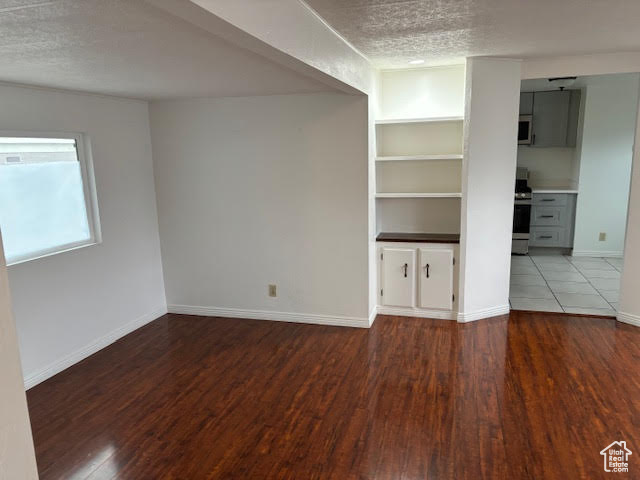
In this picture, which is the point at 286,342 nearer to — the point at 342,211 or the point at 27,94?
the point at 342,211

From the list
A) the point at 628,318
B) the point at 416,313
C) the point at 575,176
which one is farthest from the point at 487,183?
the point at 575,176

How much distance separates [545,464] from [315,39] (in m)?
2.46

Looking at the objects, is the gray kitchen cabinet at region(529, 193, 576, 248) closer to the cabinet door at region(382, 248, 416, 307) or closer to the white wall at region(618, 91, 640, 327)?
the white wall at region(618, 91, 640, 327)

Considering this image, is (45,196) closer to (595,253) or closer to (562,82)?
(562,82)

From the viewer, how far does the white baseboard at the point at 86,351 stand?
3.34 m

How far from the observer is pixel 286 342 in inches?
157

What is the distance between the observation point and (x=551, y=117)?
21.8ft

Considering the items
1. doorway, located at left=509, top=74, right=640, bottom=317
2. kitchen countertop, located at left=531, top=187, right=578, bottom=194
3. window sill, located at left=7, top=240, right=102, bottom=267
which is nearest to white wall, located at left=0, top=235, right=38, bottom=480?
window sill, located at left=7, top=240, right=102, bottom=267

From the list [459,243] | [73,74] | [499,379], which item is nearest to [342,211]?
→ [459,243]

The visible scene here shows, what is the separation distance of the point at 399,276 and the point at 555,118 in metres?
3.95

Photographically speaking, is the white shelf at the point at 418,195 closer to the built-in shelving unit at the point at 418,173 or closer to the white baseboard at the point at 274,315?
the built-in shelving unit at the point at 418,173

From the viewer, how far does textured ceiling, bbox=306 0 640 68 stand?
2.33m

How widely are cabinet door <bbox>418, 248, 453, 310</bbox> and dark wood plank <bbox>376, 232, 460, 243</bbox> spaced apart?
9 cm

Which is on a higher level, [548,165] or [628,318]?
[548,165]
